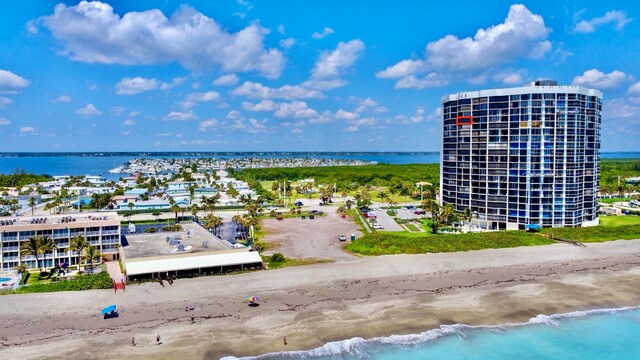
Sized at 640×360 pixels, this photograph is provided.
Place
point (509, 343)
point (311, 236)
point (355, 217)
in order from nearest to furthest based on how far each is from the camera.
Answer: point (509, 343) < point (311, 236) < point (355, 217)

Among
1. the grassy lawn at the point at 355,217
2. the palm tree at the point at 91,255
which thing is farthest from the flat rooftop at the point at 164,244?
the grassy lawn at the point at 355,217

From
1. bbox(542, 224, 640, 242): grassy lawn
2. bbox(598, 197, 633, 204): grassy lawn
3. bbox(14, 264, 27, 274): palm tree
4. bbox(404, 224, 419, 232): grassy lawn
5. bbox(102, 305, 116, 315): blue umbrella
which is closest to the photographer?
bbox(102, 305, 116, 315): blue umbrella

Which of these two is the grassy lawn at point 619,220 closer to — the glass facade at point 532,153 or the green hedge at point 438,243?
the glass facade at point 532,153

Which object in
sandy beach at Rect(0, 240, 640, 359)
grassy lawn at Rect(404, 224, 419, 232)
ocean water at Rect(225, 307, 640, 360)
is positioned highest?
grassy lawn at Rect(404, 224, 419, 232)

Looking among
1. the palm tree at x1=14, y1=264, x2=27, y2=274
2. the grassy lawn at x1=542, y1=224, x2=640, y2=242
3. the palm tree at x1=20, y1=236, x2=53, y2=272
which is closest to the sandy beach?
the palm tree at x1=14, y1=264, x2=27, y2=274

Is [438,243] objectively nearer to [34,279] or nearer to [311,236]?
[311,236]

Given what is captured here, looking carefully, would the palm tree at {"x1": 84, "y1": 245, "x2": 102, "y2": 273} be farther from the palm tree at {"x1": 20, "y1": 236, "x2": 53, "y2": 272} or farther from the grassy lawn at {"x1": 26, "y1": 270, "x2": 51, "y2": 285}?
the grassy lawn at {"x1": 26, "y1": 270, "x2": 51, "y2": 285}

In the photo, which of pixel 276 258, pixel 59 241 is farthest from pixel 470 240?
pixel 59 241
